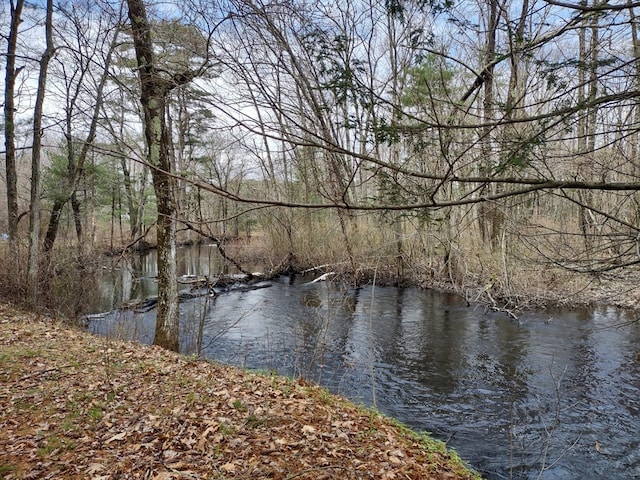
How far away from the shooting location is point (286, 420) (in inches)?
160

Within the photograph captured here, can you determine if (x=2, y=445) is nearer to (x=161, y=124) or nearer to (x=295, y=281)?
(x=161, y=124)

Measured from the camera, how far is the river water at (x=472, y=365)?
191 inches

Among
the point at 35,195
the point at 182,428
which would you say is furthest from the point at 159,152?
the point at 182,428

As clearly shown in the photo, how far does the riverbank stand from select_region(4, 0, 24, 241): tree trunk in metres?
5.79

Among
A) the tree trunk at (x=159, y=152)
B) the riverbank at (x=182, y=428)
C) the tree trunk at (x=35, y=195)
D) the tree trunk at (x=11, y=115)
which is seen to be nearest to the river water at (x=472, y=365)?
the tree trunk at (x=159, y=152)

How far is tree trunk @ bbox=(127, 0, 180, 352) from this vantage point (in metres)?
6.41

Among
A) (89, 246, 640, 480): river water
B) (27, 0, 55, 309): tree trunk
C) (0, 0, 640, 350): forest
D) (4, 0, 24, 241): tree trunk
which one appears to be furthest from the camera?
(4, 0, 24, 241): tree trunk

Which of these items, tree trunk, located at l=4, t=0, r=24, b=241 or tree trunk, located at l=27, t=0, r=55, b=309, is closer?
tree trunk, located at l=27, t=0, r=55, b=309

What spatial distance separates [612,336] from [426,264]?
6.55m

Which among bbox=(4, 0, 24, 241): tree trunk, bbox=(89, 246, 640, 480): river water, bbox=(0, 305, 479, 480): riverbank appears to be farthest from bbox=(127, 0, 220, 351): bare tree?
bbox=(4, 0, 24, 241): tree trunk

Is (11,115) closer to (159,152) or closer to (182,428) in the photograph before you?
(159,152)

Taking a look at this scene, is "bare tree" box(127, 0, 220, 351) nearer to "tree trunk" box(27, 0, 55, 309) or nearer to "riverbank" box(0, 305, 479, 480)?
"riverbank" box(0, 305, 479, 480)

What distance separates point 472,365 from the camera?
24.2 ft

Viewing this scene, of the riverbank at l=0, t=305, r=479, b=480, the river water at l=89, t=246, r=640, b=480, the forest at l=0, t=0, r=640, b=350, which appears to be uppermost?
the forest at l=0, t=0, r=640, b=350
